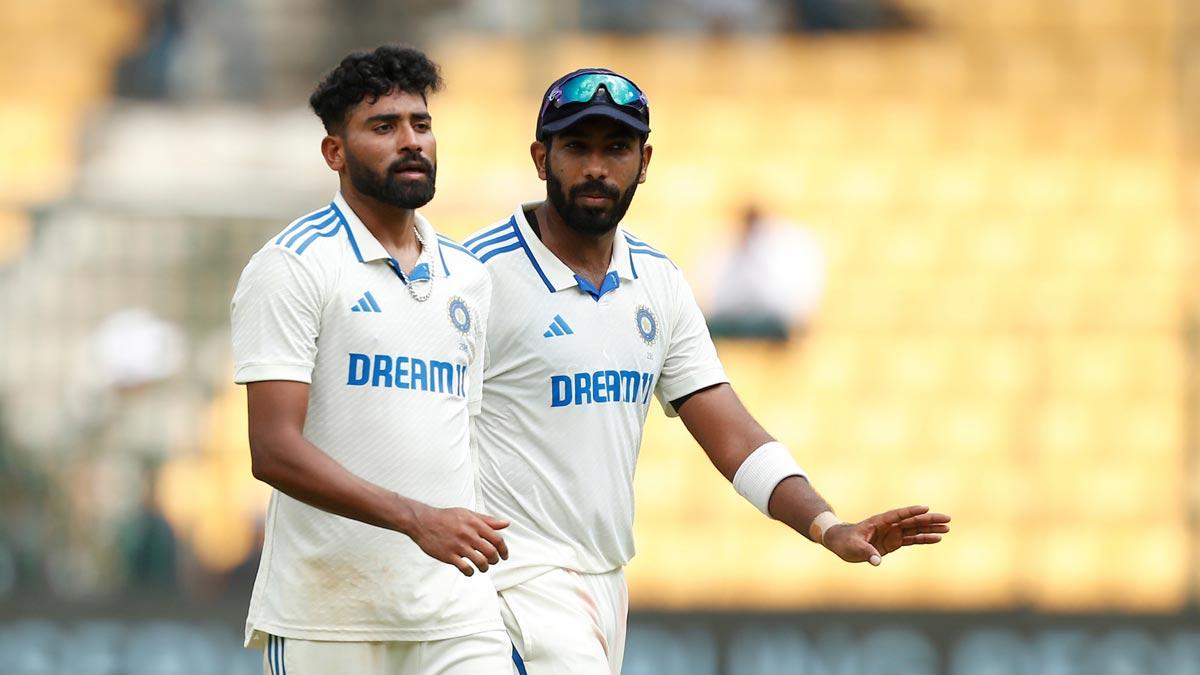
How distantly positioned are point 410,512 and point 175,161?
7529mm

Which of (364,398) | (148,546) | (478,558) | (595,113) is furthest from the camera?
(148,546)

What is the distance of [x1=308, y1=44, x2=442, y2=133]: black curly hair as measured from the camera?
14.7 ft

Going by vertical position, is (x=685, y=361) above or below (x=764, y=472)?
above

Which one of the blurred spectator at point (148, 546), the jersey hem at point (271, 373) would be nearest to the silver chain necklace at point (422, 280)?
the jersey hem at point (271, 373)

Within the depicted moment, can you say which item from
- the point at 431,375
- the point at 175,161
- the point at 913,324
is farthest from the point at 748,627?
the point at 431,375

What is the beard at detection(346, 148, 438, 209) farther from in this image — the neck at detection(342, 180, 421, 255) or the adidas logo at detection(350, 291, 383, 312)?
the adidas logo at detection(350, 291, 383, 312)

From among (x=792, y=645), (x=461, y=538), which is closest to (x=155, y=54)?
(x=792, y=645)

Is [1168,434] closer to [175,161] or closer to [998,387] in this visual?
[998,387]

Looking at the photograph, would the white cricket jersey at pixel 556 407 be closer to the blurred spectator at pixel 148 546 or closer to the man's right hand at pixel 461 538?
the man's right hand at pixel 461 538

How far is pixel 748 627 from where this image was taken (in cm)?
989

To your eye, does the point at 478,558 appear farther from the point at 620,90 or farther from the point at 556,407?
the point at 620,90

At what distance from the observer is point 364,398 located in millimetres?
4371

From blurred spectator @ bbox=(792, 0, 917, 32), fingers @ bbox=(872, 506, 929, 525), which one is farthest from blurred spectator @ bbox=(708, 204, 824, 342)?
fingers @ bbox=(872, 506, 929, 525)

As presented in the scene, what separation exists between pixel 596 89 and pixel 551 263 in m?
0.45
